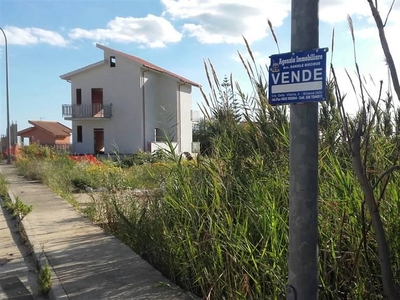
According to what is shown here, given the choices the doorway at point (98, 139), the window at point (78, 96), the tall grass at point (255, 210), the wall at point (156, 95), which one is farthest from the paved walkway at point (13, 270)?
the window at point (78, 96)

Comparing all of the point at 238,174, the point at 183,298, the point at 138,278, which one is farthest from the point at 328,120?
the point at 138,278

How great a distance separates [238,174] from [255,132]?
1.83ft

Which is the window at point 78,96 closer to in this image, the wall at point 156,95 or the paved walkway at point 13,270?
the wall at point 156,95

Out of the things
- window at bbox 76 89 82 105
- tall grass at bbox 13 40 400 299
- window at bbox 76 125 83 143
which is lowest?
tall grass at bbox 13 40 400 299

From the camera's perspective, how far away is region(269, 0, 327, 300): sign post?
7.27ft

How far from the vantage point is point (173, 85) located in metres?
35.6

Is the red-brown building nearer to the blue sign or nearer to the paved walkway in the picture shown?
the paved walkway

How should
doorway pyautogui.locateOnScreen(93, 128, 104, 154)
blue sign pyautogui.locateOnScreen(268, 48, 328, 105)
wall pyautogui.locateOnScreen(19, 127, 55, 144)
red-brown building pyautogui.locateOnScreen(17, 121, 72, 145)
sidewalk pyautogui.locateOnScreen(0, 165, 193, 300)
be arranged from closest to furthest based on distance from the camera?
blue sign pyautogui.locateOnScreen(268, 48, 328, 105) < sidewalk pyautogui.locateOnScreen(0, 165, 193, 300) < doorway pyautogui.locateOnScreen(93, 128, 104, 154) < red-brown building pyautogui.locateOnScreen(17, 121, 72, 145) < wall pyautogui.locateOnScreen(19, 127, 55, 144)

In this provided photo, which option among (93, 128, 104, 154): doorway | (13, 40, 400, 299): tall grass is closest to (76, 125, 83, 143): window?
(93, 128, 104, 154): doorway

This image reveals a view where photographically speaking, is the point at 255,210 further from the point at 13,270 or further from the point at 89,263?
the point at 13,270

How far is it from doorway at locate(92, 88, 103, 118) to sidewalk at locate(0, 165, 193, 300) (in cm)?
2770

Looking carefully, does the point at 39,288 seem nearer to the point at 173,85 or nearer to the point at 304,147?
the point at 304,147

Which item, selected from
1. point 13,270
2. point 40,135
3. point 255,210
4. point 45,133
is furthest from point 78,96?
point 255,210

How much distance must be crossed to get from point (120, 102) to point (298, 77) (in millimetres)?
33363
